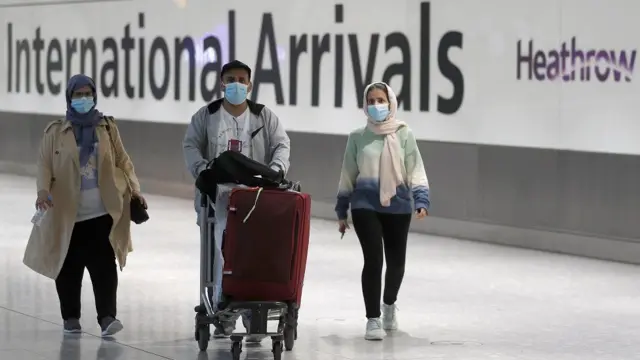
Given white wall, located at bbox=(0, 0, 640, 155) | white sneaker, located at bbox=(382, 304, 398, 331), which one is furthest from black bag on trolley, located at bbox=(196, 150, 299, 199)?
A: white wall, located at bbox=(0, 0, 640, 155)

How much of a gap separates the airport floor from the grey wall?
27cm

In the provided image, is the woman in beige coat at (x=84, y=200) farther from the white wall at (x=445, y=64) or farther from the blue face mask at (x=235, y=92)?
the white wall at (x=445, y=64)

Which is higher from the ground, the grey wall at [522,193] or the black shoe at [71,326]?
the grey wall at [522,193]

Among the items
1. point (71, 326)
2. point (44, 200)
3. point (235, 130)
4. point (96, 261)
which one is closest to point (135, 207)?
point (96, 261)

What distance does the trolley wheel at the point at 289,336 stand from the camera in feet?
28.2

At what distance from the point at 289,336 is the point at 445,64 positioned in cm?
717

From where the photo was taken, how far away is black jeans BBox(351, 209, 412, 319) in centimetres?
927

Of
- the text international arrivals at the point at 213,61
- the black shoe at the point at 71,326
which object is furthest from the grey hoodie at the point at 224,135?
the text international arrivals at the point at 213,61

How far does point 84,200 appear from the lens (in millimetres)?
9180

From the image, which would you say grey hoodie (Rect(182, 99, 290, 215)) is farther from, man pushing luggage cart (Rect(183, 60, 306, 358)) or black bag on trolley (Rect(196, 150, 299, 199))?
black bag on trolley (Rect(196, 150, 299, 199))

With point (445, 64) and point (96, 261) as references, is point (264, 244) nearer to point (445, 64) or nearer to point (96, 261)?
point (96, 261)

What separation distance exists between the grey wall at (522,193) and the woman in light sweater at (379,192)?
15.0 feet

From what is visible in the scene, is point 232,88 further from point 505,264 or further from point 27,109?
point 27,109

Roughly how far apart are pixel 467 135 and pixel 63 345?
7.15 meters
